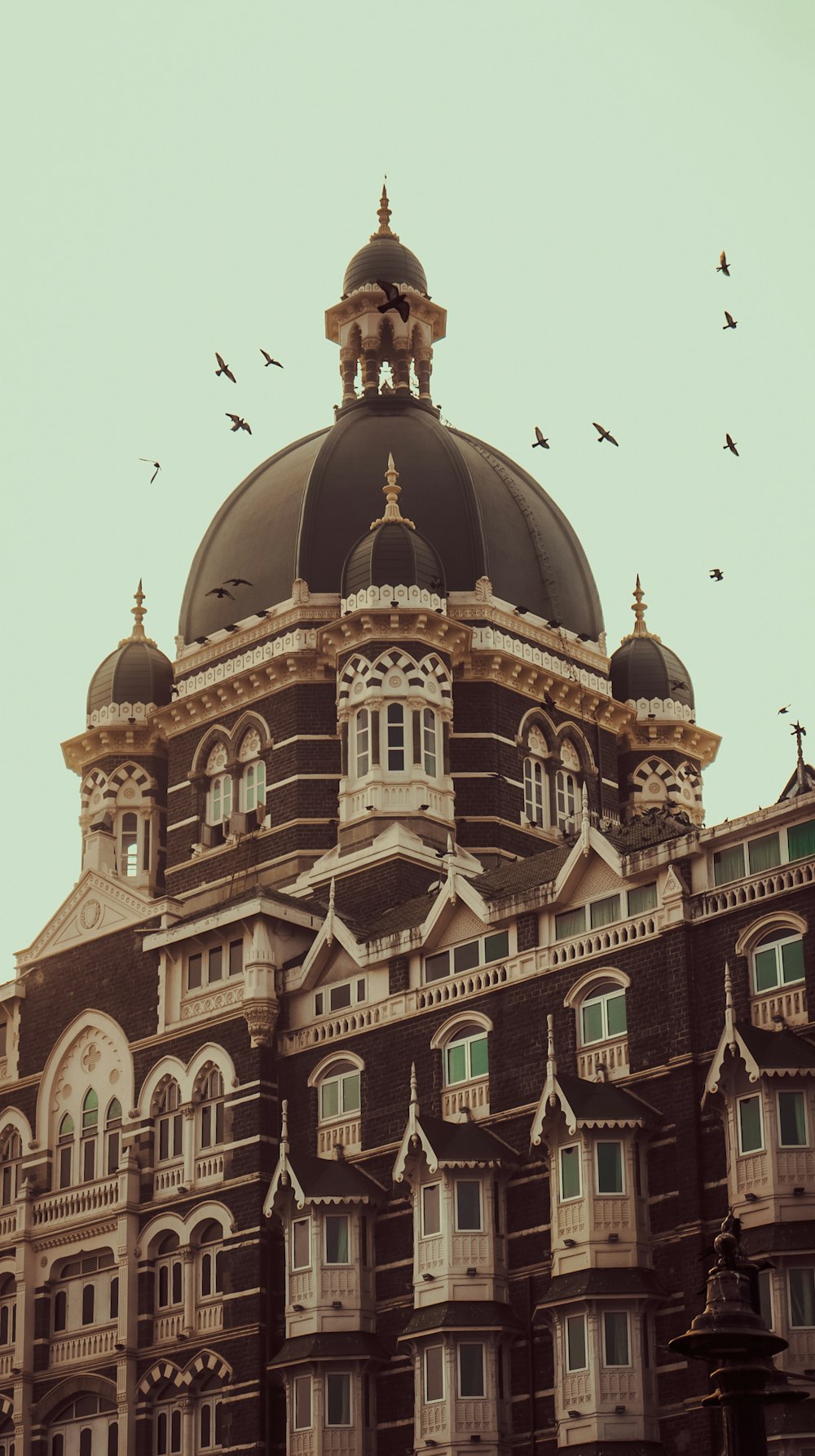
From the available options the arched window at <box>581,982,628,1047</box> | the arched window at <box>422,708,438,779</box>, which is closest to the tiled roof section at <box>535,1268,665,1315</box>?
the arched window at <box>581,982,628,1047</box>

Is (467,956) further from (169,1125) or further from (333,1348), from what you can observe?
(169,1125)

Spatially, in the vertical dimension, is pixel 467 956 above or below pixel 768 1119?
above

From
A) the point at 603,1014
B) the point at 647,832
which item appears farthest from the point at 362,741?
the point at 603,1014

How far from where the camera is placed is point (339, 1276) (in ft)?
163

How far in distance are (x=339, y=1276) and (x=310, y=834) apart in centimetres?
1469

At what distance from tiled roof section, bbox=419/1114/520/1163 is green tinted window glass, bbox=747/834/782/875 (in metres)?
7.75

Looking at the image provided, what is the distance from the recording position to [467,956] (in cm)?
5134

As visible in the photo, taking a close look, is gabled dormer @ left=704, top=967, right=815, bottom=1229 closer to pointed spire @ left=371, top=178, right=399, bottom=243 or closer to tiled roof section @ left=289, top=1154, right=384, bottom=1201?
tiled roof section @ left=289, top=1154, right=384, bottom=1201

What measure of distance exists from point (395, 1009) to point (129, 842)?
1869 centimetres

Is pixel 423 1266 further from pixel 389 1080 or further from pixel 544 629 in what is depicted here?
pixel 544 629

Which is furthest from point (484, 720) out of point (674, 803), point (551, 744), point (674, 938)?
point (674, 938)

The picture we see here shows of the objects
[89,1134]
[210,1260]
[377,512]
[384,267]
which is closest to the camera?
[210,1260]

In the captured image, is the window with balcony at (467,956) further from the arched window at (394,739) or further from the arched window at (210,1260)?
the arched window at (394,739)

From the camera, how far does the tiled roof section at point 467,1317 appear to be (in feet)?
153
